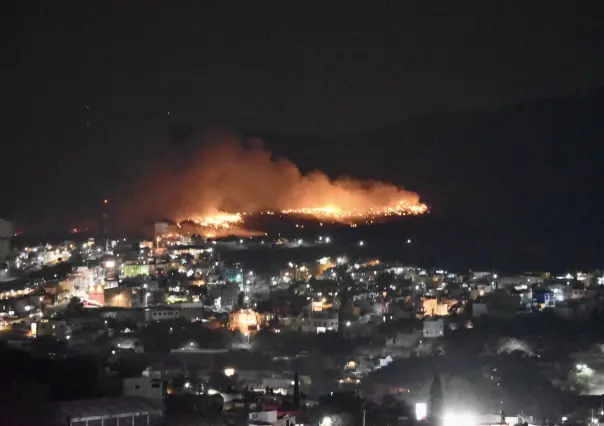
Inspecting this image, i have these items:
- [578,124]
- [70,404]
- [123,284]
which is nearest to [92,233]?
[123,284]

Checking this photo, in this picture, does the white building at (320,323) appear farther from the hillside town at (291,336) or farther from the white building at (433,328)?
the white building at (433,328)

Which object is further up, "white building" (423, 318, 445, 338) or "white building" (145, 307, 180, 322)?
"white building" (145, 307, 180, 322)

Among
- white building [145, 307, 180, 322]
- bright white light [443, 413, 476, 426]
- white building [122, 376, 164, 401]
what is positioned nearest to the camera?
white building [122, 376, 164, 401]

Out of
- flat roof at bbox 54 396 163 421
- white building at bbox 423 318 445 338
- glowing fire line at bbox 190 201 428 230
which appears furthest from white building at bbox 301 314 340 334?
glowing fire line at bbox 190 201 428 230

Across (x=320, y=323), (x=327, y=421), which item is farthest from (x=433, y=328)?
(x=327, y=421)

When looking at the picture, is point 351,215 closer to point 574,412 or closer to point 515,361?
point 515,361

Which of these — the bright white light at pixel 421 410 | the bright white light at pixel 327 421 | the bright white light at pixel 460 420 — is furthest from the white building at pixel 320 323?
the bright white light at pixel 327 421

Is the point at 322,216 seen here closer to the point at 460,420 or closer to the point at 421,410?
the point at 421,410

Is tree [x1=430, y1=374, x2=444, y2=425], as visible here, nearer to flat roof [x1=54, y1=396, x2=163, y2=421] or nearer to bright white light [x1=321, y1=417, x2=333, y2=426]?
bright white light [x1=321, y1=417, x2=333, y2=426]
